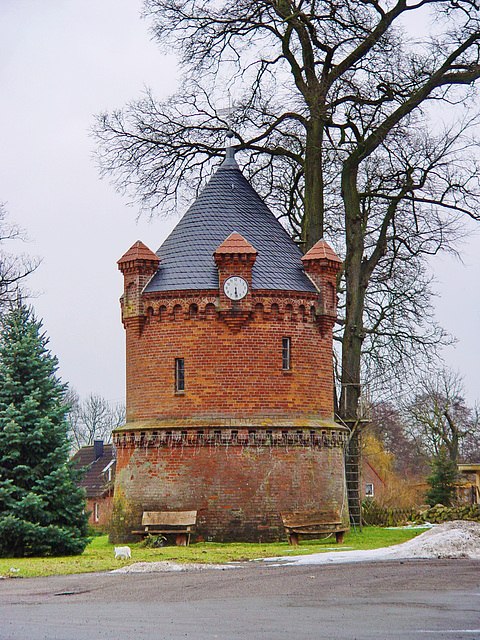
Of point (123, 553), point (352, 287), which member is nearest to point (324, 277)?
point (352, 287)

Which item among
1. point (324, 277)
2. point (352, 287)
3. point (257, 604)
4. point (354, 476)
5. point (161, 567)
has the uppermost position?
point (352, 287)

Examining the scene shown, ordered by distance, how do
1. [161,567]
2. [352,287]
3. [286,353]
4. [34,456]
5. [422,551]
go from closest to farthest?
1. [161,567]
2. [422,551]
3. [34,456]
4. [286,353]
5. [352,287]

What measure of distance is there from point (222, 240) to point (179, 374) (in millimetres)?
3944

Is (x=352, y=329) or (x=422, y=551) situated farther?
(x=352, y=329)

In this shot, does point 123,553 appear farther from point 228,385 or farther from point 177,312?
point 177,312

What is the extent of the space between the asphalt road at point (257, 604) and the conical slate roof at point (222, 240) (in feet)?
31.8

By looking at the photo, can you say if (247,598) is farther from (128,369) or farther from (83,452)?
(83,452)

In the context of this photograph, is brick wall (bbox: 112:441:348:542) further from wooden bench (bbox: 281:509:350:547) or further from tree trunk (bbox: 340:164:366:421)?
tree trunk (bbox: 340:164:366:421)

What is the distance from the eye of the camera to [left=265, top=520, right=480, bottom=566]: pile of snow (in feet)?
60.0

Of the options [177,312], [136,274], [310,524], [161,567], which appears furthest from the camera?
[136,274]

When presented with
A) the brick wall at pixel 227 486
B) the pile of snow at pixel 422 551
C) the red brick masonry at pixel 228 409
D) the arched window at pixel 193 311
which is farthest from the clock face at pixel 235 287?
the pile of snow at pixel 422 551

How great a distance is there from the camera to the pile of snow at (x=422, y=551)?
60.0 ft

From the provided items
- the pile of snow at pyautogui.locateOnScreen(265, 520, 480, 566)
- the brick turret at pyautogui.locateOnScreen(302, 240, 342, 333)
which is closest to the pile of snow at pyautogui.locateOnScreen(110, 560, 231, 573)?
the pile of snow at pyautogui.locateOnScreen(265, 520, 480, 566)

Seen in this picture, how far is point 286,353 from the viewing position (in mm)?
25125
